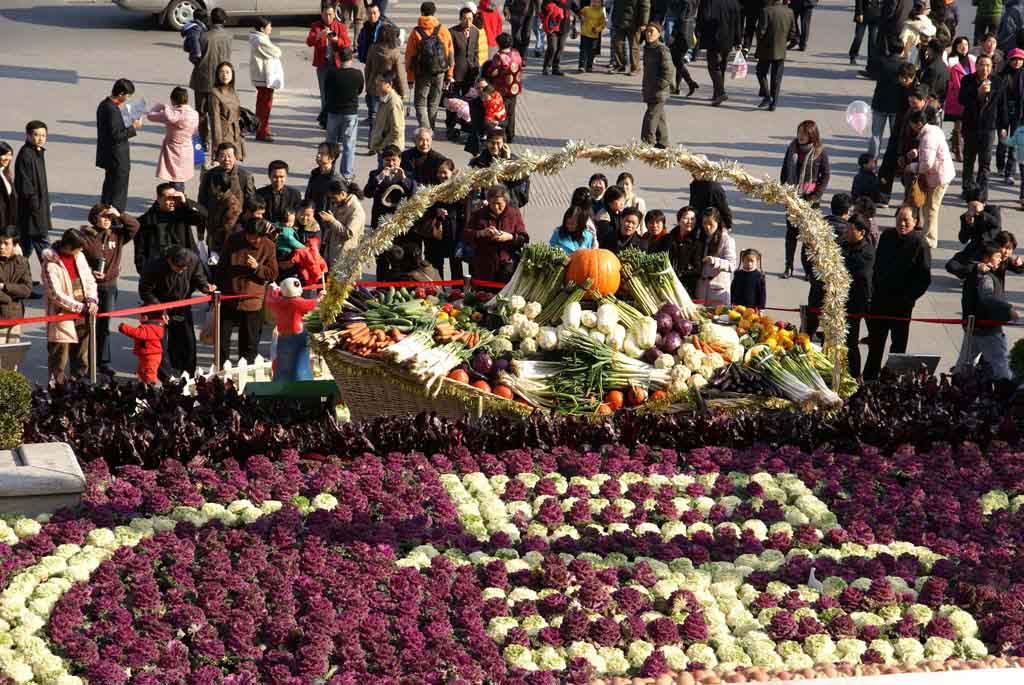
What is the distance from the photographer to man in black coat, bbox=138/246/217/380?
44.1ft

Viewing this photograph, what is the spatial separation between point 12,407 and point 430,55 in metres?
11.5

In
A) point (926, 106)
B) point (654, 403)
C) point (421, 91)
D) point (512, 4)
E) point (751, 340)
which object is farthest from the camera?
point (512, 4)

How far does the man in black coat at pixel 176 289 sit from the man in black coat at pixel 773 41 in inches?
413

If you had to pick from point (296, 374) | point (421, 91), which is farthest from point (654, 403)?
point (421, 91)

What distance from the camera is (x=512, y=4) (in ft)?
79.8

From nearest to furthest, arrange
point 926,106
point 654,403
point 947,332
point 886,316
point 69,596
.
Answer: point 69,596
point 654,403
point 886,316
point 947,332
point 926,106

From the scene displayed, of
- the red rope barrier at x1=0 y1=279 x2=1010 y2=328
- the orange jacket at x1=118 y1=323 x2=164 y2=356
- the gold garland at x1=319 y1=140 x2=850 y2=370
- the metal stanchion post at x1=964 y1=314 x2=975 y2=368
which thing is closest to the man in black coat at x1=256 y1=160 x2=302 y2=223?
the red rope barrier at x1=0 y1=279 x2=1010 y2=328

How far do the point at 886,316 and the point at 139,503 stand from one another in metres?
6.53

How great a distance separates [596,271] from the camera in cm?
1166

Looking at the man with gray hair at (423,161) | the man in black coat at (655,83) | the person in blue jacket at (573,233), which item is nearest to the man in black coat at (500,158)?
the man with gray hair at (423,161)

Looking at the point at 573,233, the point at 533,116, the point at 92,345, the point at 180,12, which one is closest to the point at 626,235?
the point at 573,233

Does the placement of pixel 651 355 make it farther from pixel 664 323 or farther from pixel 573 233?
pixel 573 233

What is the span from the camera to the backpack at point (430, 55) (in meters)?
20.4

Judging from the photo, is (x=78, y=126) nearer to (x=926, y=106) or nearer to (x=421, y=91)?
(x=421, y=91)
